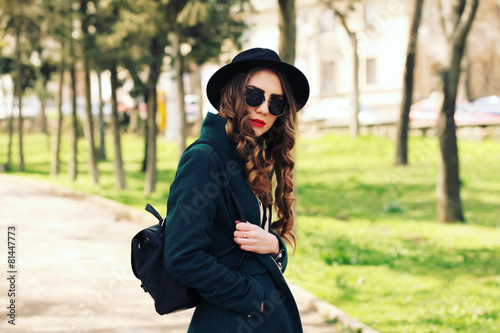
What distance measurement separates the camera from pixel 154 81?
1639 cm

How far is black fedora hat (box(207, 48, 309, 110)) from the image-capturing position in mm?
2562

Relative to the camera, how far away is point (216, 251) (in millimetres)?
2428

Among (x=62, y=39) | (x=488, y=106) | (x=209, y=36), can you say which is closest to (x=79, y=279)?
(x=209, y=36)

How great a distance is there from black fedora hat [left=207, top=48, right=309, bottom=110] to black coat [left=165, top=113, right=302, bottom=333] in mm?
199

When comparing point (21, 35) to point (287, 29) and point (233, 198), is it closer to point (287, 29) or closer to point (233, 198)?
point (287, 29)

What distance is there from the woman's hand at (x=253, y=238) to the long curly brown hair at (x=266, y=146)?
168 millimetres

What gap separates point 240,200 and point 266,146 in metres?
0.45

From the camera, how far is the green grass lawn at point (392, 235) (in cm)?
641

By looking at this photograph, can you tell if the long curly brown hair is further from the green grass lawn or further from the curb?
the green grass lawn

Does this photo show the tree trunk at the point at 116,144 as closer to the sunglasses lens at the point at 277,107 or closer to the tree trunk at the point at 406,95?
the tree trunk at the point at 406,95

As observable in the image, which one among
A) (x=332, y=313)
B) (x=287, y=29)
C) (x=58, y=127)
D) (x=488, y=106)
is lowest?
(x=332, y=313)

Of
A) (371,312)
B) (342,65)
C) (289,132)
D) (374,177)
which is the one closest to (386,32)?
(342,65)

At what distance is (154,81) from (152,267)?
1441 cm

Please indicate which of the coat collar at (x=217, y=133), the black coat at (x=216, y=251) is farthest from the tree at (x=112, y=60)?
the black coat at (x=216, y=251)
